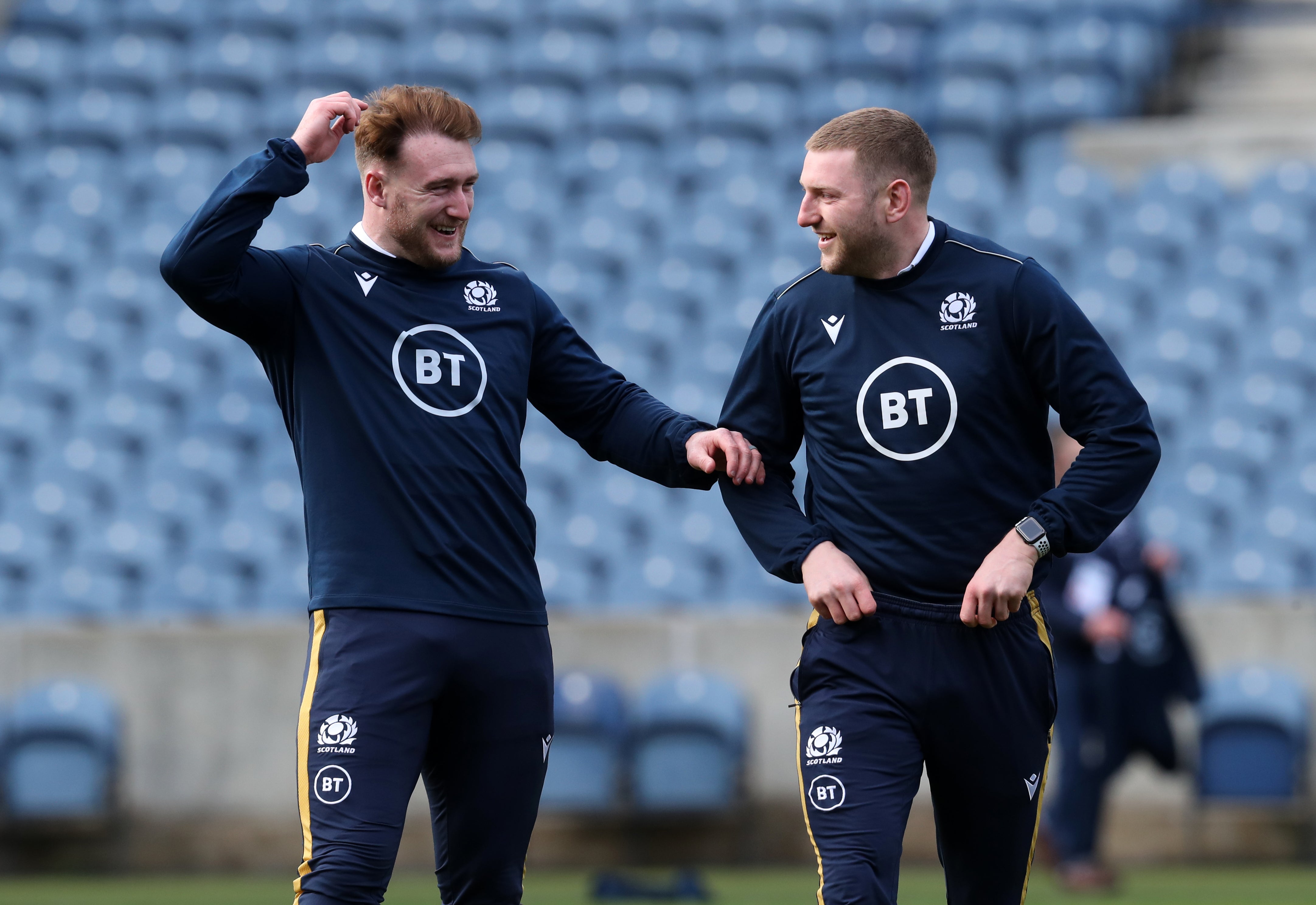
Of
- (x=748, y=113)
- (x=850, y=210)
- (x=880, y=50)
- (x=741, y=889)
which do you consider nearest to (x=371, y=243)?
(x=850, y=210)

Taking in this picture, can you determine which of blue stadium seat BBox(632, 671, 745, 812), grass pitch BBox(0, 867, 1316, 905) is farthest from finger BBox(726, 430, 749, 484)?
blue stadium seat BBox(632, 671, 745, 812)

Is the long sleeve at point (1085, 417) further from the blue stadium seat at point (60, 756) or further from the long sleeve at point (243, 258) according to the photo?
the blue stadium seat at point (60, 756)

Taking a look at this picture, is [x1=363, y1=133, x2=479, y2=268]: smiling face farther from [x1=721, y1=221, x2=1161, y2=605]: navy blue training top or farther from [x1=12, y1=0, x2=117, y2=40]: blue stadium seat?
[x1=12, y1=0, x2=117, y2=40]: blue stadium seat

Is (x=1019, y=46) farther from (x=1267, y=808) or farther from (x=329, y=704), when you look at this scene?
(x=329, y=704)

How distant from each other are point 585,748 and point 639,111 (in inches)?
245

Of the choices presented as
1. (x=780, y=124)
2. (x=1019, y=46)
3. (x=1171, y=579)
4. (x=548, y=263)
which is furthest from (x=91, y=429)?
(x=1019, y=46)

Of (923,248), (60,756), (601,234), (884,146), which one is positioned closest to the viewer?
(884,146)

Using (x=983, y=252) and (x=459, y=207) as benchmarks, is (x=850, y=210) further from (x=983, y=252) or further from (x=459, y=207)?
Result: (x=459, y=207)

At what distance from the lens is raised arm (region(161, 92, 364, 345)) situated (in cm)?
388

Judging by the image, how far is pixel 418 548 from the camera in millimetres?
3984

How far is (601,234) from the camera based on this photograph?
41.2ft

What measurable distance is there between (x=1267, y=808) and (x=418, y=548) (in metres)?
6.24

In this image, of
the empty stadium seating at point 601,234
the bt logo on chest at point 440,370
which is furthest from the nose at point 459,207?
the empty stadium seating at point 601,234

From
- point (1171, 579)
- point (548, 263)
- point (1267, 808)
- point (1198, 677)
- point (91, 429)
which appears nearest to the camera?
point (1198, 677)
